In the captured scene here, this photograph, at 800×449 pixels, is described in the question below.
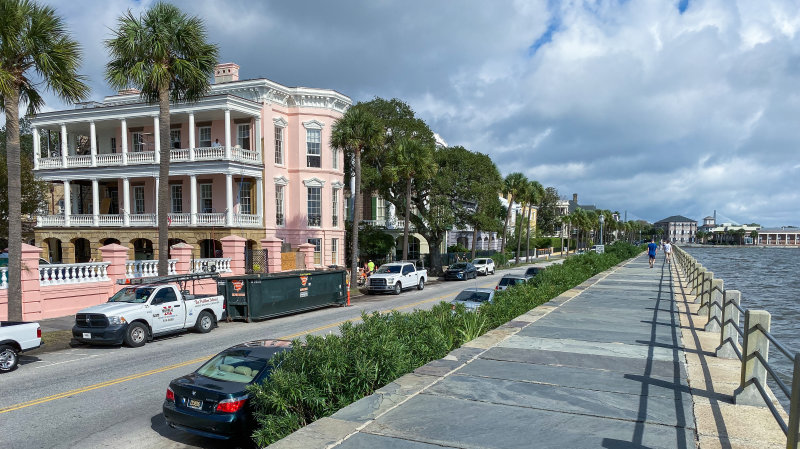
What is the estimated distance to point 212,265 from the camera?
25.1 meters

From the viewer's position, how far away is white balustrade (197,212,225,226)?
31.2m

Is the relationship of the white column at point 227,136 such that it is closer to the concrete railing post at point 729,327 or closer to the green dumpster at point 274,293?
the green dumpster at point 274,293

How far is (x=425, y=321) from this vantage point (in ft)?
30.0

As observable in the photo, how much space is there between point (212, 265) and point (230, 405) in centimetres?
1945

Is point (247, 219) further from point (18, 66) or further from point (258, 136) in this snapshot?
point (18, 66)

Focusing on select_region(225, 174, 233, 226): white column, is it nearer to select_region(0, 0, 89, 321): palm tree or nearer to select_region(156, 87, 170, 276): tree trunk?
select_region(156, 87, 170, 276): tree trunk

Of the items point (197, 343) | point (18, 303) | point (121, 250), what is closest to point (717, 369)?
point (197, 343)

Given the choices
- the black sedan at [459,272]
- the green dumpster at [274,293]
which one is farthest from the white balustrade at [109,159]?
the black sedan at [459,272]

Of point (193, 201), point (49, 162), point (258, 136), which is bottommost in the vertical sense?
point (193, 201)

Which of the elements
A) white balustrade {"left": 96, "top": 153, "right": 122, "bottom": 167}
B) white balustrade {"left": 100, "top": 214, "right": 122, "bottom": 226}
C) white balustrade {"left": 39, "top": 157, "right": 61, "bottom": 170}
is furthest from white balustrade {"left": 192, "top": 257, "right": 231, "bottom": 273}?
white balustrade {"left": 39, "top": 157, "right": 61, "bottom": 170}

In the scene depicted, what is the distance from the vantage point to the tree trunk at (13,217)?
1546 cm

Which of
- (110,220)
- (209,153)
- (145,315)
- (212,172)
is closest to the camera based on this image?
(145,315)

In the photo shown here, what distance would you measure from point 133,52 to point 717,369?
20321mm

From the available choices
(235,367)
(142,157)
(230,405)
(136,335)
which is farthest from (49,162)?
(230,405)
